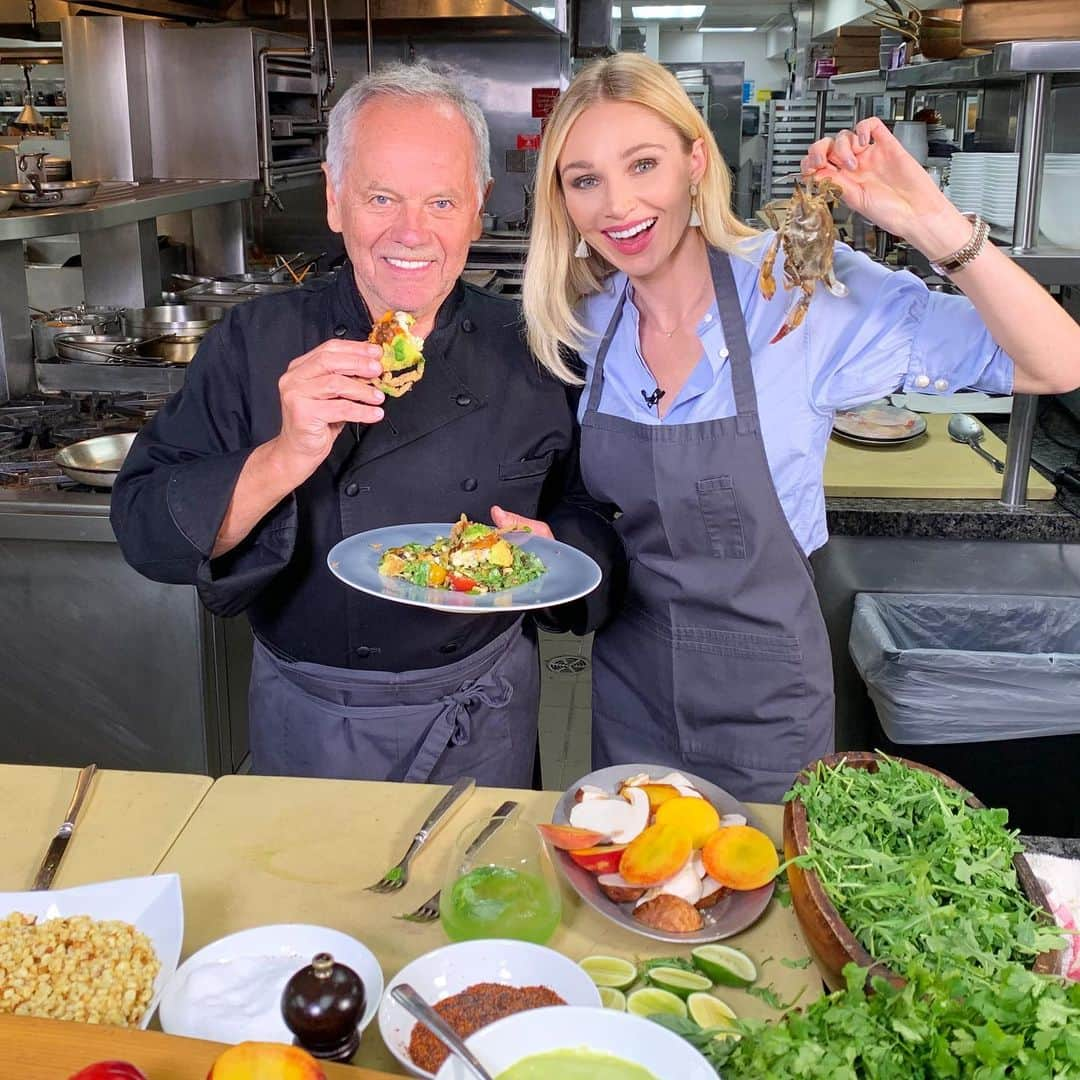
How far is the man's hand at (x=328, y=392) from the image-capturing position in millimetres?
1746

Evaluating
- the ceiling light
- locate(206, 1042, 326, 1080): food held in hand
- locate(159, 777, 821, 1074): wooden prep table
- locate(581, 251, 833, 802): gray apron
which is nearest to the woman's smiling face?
locate(581, 251, 833, 802): gray apron

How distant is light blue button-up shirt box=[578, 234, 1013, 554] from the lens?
210cm

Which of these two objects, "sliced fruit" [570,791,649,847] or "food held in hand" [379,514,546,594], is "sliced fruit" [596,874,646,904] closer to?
"sliced fruit" [570,791,649,847]

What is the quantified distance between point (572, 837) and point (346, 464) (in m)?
0.87

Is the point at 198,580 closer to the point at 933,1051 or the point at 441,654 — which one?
the point at 441,654

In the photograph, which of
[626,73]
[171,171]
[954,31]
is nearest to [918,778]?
[626,73]

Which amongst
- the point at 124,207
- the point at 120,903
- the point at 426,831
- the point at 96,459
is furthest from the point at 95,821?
the point at 124,207

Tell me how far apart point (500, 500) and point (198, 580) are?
1.84 feet

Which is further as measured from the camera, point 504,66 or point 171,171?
point 504,66

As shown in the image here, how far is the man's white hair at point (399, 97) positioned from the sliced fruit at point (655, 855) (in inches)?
45.4

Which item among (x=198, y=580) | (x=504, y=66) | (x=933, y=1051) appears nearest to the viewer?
(x=933, y=1051)

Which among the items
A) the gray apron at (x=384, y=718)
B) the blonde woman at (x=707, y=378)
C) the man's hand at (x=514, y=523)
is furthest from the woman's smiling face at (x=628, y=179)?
the gray apron at (x=384, y=718)

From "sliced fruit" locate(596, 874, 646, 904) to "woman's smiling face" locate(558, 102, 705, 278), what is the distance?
3.81ft

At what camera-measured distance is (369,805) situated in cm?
175
